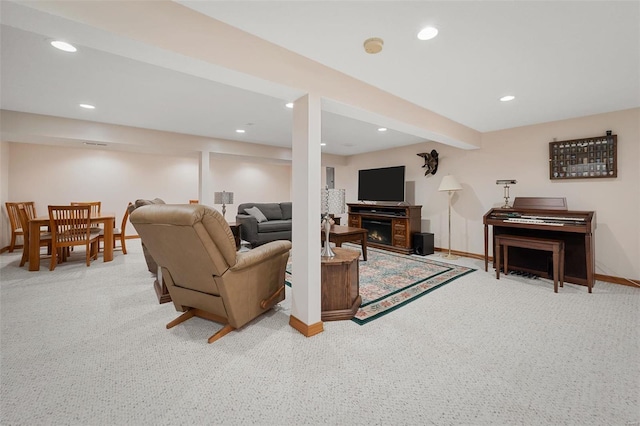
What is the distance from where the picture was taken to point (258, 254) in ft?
7.20

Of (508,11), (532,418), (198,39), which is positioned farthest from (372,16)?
(532,418)

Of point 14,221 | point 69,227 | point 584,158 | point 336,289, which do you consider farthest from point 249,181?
point 584,158

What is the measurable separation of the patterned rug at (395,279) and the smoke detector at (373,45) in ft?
7.24

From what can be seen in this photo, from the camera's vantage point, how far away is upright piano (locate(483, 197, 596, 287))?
312cm

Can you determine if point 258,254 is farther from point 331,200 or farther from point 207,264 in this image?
point 331,200

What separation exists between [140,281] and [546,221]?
5.24 meters

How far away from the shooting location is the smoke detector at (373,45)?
75.1 inches

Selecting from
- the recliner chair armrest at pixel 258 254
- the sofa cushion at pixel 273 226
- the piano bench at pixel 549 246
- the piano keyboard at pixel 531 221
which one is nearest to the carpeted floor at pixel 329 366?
the piano bench at pixel 549 246

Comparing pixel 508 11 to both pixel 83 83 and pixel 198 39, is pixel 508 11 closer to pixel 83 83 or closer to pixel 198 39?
pixel 198 39

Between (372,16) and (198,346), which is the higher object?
(372,16)

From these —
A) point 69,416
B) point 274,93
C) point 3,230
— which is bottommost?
point 69,416

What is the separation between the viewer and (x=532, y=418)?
4.33 feet

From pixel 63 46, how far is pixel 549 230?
537 centimetres

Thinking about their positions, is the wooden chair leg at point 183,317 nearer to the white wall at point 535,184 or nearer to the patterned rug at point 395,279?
the patterned rug at point 395,279
